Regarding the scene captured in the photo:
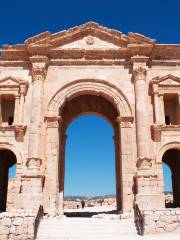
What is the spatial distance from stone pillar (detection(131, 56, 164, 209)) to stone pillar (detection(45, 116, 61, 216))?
3805mm

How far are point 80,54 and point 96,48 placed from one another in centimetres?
93

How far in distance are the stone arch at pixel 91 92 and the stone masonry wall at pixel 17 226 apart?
7090 mm

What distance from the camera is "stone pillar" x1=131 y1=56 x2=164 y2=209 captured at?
15.3 m

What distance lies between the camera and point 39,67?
17.7 meters

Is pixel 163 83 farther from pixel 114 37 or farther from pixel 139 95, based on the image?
pixel 114 37

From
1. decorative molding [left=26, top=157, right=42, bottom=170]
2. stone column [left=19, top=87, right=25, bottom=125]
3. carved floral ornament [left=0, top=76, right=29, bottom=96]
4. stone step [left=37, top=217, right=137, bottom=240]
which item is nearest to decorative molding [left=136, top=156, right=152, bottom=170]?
stone step [left=37, top=217, right=137, bottom=240]

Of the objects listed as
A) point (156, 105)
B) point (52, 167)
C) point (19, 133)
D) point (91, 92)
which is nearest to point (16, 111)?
point (19, 133)

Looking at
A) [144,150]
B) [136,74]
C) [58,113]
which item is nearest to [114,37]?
[136,74]

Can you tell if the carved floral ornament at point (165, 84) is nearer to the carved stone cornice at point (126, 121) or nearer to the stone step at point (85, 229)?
the carved stone cornice at point (126, 121)

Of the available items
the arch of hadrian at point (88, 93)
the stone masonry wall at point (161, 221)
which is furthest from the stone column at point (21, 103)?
the stone masonry wall at point (161, 221)

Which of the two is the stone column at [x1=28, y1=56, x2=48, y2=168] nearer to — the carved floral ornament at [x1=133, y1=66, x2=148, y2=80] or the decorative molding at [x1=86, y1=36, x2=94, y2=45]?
the decorative molding at [x1=86, y1=36, x2=94, y2=45]

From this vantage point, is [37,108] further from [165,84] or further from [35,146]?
[165,84]

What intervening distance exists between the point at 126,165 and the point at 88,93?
444 cm

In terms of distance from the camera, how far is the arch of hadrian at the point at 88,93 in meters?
16.0
